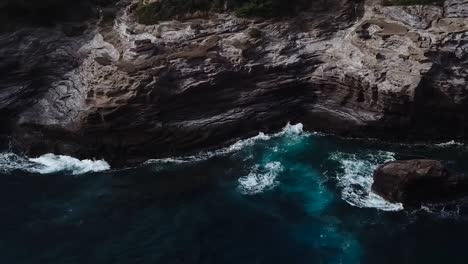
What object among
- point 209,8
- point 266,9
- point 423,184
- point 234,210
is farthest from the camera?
point 209,8

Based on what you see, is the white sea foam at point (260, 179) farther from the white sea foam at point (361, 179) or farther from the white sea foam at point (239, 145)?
the white sea foam at point (361, 179)

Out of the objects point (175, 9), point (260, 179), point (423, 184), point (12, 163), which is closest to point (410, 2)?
point (423, 184)

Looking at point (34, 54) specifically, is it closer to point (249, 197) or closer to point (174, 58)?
point (174, 58)

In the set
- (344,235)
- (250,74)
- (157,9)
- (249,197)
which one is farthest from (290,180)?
(157,9)

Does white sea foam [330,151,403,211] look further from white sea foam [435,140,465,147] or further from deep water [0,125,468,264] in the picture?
white sea foam [435,140,465,147]

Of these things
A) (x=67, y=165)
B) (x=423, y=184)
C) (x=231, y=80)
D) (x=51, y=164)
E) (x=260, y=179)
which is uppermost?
(x=231, y=80)

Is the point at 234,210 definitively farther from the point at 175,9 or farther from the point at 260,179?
the point at 175,9

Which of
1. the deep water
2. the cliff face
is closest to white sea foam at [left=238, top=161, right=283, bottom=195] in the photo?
the deep water

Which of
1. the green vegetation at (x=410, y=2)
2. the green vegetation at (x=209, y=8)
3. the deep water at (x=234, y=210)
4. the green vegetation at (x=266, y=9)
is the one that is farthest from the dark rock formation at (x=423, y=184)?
the green vegetation at (x=209, y=8)

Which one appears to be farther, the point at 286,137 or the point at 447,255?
the point at 286,137
